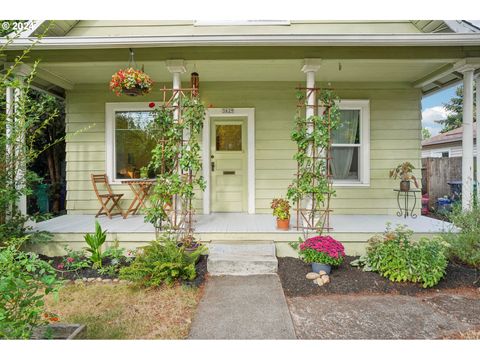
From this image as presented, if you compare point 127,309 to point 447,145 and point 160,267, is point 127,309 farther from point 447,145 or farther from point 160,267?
point 447,145

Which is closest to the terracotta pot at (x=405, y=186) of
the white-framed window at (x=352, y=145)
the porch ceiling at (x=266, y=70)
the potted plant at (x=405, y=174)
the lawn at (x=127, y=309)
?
the potted plant at (x=405, y=174)

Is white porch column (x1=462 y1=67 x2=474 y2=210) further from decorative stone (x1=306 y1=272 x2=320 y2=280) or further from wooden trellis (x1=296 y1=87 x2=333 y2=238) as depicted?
decorative stone (x1=306 y1=272 x2=320 y2=280)

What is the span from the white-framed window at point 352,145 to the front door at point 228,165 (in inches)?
65.9

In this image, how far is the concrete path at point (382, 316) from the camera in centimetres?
227

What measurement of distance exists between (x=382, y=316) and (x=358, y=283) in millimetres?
634

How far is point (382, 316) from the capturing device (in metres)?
2.53

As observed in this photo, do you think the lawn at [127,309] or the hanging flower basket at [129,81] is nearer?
the lawn at [127,309]

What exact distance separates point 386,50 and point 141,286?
4241 mm

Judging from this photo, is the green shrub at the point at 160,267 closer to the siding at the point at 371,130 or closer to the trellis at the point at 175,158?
the trellis at the point at 175,158

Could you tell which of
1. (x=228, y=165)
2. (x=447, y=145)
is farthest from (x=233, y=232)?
(x=447, y=145)

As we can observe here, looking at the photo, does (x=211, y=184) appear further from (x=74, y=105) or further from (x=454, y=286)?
(x=454, y=286)

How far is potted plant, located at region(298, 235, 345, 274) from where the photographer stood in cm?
325

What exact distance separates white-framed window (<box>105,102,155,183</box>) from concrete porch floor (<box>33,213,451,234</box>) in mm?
953

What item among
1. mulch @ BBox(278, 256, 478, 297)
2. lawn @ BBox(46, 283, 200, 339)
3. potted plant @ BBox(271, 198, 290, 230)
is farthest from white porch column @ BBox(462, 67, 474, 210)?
lawn @ BBox(46, 283, 200, 339)
